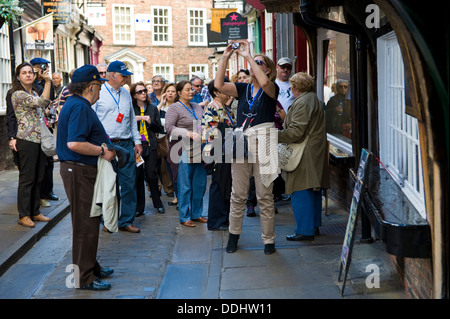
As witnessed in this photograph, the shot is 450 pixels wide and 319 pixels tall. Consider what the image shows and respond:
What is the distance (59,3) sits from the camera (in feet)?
59.9

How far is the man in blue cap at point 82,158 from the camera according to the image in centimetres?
527

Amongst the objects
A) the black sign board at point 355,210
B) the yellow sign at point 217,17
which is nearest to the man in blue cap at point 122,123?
the black sign board at point 355,210

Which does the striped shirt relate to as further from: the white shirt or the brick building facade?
the brick building facade

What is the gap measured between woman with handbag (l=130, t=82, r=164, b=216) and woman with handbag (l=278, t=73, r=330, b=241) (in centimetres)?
262

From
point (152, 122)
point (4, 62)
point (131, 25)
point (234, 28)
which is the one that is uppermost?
point (131, 25)

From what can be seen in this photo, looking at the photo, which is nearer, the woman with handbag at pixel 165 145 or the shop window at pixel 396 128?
the shop window at pixel 396 128

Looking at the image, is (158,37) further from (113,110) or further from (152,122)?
(113,110)

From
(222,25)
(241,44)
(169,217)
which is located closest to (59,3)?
(222,25)

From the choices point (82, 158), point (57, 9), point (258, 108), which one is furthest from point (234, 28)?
point (82, 158)

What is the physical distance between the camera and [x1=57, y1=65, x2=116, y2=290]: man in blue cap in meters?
5.27

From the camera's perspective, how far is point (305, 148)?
6.89m

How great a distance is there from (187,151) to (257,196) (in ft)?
6.40

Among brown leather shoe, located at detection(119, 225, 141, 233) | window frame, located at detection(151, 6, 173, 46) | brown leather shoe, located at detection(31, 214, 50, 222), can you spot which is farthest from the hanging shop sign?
window frame, located at detection(151, 6, 173, 46)

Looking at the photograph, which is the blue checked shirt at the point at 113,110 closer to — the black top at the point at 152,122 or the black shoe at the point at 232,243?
the black top at the point at 152,122
